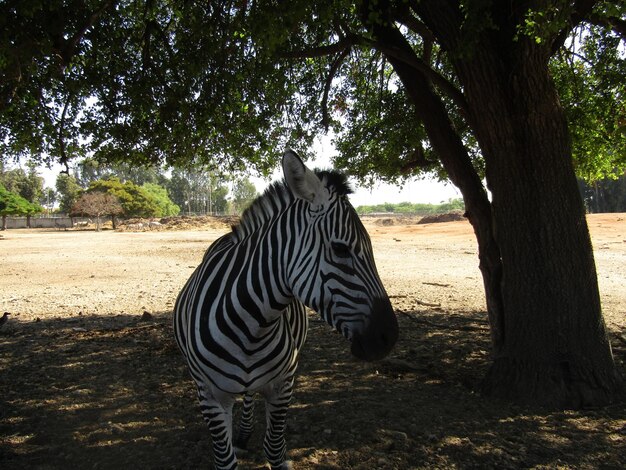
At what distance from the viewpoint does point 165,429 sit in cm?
424

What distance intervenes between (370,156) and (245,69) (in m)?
3.09

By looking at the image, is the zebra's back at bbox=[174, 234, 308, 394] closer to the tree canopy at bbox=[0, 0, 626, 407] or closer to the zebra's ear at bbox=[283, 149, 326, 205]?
the zebra's ear at bbox=[283, 149, 326, 205]

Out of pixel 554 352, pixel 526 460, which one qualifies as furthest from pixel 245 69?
pixel 526 460

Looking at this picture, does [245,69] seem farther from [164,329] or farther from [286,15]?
[164,329]

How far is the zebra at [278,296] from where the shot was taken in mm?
2277

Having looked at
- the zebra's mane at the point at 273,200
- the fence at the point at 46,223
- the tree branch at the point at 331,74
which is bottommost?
the zebra's mane at the point at 273,200

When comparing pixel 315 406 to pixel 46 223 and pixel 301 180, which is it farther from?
pixel 46 223

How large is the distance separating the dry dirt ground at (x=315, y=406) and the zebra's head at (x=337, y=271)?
1905mm

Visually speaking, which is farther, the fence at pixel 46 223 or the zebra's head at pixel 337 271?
the fence at pixel 46 223

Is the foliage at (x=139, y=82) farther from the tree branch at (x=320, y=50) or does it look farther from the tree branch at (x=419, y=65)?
the tree branch at (x=419, y=65)

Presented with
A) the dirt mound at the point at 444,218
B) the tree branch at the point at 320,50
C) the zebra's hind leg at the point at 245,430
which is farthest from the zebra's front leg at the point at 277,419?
the dirt mound at the point at 444,218

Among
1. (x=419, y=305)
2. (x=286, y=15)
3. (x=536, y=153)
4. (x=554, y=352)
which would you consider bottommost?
(x=419, y=305)

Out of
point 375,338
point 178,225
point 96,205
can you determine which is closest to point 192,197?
point 96,205

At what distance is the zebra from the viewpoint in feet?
7.47
